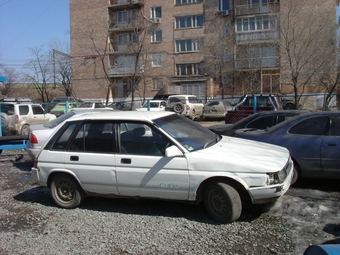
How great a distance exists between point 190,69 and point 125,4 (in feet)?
40.1

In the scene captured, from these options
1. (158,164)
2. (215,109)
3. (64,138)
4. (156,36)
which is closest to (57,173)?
(64,138)

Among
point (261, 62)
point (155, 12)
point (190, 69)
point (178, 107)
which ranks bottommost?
point (178, 107)

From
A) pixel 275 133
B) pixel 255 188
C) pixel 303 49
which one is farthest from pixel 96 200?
pixel 303 49

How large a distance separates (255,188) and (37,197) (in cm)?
401

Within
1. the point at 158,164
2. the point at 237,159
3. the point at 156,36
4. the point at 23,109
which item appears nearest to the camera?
the point at 237,159

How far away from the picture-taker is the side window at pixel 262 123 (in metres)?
8.68

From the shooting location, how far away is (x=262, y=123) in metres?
8.77

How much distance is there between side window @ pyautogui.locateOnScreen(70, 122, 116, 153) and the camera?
5.30m

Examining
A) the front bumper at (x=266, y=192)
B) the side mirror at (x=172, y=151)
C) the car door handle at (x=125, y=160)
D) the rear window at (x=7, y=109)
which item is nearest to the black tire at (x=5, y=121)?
the rear window at (x=7, y=109)

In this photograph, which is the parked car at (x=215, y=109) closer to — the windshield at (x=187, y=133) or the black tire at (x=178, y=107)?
the black tire at (x=178, y=107)

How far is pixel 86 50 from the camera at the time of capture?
4866cm

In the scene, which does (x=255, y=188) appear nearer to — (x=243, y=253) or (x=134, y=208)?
(x=243, y=253)

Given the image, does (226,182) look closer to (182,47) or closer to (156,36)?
(182,47)

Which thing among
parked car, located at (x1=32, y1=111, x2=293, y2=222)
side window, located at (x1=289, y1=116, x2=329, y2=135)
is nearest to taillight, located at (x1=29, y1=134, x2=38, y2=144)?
parked car, located at (x1=32, y1=111, x2=293, y2=222)
